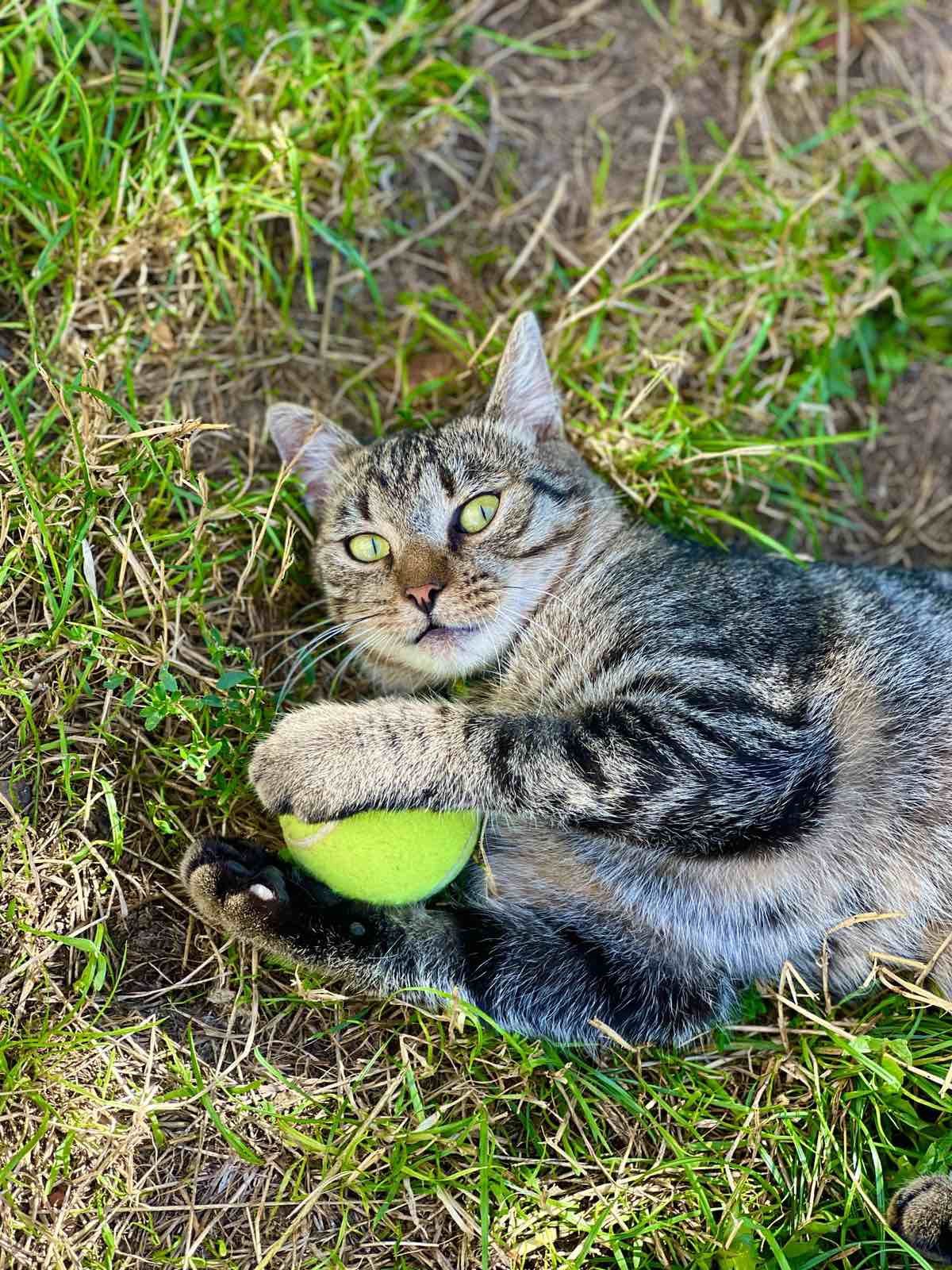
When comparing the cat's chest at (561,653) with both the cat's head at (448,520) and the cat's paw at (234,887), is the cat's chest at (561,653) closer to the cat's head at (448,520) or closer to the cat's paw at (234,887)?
the cat's head at (448,520)

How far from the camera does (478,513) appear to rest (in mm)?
3361

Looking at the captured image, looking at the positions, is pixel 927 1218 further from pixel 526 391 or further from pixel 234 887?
pixel 526 391

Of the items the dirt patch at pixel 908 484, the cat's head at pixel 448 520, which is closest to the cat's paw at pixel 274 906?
the cat's head at pixel 448 520

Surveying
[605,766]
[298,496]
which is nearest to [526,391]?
[298,496]

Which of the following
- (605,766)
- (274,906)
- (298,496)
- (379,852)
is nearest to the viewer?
(605,766)

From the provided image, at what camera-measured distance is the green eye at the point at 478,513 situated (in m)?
3.35

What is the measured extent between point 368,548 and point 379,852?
101cm

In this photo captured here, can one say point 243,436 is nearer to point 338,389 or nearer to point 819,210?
point 338,389

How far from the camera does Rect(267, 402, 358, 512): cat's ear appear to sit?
143 inches

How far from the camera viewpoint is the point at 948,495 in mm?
4508

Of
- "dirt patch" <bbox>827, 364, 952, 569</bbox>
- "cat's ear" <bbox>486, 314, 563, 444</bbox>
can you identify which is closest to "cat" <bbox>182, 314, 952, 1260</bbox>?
"cat's ear" <bbox>486, 314, 563, 444</bbox>

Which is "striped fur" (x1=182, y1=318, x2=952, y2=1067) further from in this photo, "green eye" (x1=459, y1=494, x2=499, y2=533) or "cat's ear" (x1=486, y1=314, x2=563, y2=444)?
"cat's ear" (x1=486, y1=314, x2=563, y2=444)

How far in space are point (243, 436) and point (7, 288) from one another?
93 cm

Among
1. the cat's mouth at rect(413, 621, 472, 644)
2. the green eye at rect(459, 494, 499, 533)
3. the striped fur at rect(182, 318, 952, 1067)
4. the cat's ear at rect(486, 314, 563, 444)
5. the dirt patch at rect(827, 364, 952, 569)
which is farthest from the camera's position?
the dirt patch at rect(827, 364, 952, 569)
